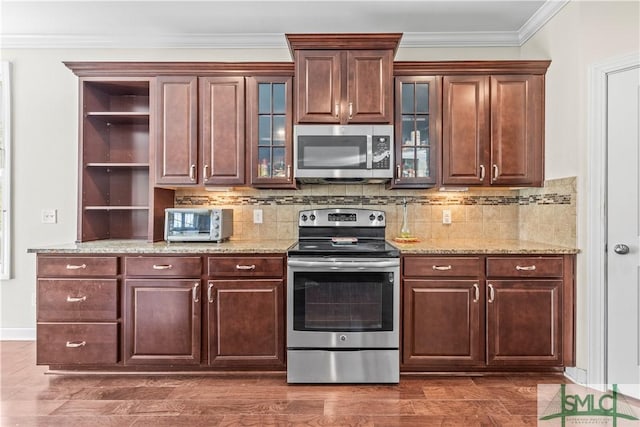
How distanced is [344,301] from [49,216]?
2738mm

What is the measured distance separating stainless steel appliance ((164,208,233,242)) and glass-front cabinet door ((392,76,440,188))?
4.61 ft

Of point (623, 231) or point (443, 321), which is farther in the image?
point (443, 321)

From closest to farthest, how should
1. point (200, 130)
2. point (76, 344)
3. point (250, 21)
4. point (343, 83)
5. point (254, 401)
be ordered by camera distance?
point (254, 401), point (76, 344), point (343, 83), point (200, 130), point (250, 21)

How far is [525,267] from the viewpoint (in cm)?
270

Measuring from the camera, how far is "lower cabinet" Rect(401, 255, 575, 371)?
8.82ft

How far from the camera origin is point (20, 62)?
11.5 feet

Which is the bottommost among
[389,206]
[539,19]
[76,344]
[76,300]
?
[76,344]

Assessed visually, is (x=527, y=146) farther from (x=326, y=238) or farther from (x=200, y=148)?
(x=200, y=148)

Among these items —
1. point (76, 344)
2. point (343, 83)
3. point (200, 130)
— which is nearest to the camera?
point (76, 344)

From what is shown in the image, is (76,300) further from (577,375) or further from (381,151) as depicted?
(577,375)

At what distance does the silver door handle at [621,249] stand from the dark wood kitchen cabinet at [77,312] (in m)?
3.30

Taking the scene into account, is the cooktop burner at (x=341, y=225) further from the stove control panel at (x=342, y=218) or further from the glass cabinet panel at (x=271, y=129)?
the glass cabinet panel at (x=271, y=129)

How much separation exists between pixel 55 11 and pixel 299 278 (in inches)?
111

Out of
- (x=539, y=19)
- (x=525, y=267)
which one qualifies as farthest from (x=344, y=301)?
(x=539, y=19)
